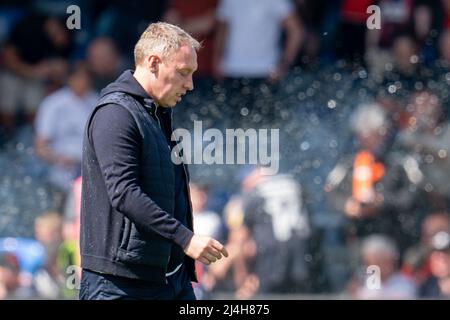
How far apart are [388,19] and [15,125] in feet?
9.97

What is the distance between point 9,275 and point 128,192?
528cm

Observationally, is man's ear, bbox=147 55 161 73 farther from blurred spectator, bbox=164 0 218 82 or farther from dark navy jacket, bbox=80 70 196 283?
blurred spectator, bbox=164 0 218 82

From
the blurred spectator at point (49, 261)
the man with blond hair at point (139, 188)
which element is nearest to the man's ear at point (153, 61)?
the man with blond hair at point (139, 188)

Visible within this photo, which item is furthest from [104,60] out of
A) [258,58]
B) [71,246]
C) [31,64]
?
[71,246]

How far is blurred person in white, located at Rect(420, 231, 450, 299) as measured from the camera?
984 centimetres

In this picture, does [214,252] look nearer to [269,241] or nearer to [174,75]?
[174,75]

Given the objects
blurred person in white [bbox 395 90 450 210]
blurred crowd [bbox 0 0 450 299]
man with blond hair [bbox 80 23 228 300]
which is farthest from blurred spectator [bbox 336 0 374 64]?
man with blond hair [bbox 80 23 228 300]

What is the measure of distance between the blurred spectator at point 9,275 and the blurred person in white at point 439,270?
3022 mm

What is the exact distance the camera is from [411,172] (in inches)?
406

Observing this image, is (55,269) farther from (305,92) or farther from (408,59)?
(408,59)

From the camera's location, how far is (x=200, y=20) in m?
10.7

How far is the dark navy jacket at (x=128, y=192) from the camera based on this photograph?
16.9 feet

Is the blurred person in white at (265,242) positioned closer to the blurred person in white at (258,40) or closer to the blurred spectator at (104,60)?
the blurred person in white at (258,40)
